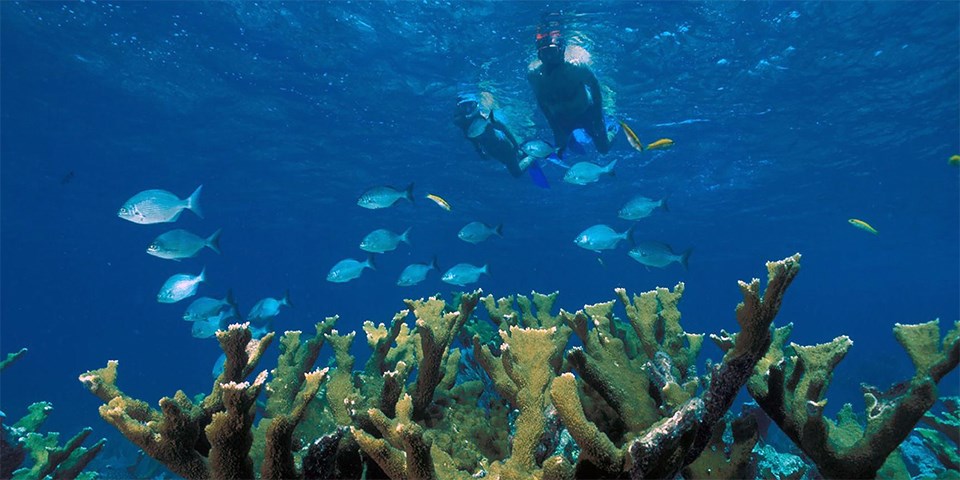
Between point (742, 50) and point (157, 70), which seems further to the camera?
point (157, 70)

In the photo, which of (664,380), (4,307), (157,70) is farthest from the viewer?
(4,307)

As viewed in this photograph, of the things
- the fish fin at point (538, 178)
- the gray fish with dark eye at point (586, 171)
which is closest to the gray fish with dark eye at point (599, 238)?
the gray fish with dark eye at point (586, 171)

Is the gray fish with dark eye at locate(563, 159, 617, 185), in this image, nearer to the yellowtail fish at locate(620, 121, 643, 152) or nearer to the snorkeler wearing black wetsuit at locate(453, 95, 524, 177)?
the yellowtail fish at locate(620, 121, 643, 152)

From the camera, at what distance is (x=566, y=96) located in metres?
12.1

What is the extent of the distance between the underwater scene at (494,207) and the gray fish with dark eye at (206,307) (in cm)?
6

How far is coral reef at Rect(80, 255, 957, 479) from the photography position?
6.37 ft

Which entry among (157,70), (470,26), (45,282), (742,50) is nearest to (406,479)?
(470,26)

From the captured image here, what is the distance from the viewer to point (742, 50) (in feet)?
52.5

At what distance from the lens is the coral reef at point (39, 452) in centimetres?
400

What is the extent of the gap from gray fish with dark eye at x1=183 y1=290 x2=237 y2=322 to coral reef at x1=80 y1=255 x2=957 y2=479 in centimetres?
748

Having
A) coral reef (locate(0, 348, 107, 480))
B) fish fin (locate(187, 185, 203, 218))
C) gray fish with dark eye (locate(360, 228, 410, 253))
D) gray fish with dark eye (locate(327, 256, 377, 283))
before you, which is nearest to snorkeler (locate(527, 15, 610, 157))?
gray fish with dark eye (locate(360, 228, 410, 253))

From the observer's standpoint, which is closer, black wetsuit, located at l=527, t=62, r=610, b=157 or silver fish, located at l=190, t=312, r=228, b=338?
silver fish, located at l=190, t=312, r=228, b=338

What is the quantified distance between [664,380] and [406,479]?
1.42m

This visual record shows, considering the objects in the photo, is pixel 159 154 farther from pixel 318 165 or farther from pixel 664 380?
pixel 664 380
